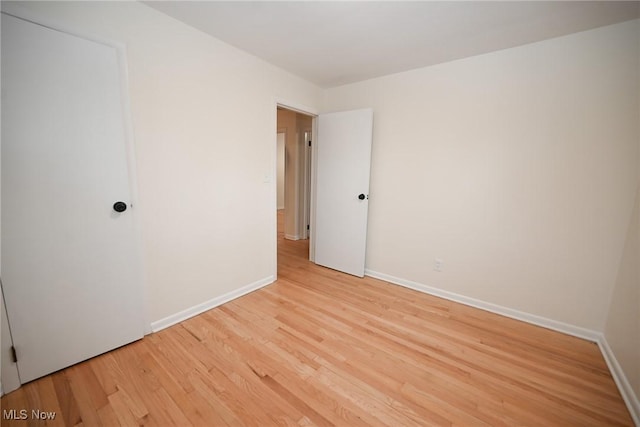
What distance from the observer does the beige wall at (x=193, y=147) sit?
5.46 feet

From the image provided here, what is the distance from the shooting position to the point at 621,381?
1495 millimetres

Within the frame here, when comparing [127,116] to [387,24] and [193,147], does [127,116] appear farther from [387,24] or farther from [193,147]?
[387,24]

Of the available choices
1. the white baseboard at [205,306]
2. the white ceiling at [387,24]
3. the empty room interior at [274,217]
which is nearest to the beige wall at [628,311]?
the empty room interior at [274,217]

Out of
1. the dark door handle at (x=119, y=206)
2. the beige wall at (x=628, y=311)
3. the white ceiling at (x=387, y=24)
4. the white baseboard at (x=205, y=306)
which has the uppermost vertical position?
the white ceiling at (x=387, y=24)

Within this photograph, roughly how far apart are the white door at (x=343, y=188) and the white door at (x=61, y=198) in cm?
207

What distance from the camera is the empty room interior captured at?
134 centimetres

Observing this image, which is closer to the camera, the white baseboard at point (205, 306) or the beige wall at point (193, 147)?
the beige wall at point (193, 147)

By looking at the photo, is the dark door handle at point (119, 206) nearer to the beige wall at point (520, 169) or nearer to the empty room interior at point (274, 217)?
the empty room interior at point (274, 217)

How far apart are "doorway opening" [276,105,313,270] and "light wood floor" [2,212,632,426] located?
2254 mm

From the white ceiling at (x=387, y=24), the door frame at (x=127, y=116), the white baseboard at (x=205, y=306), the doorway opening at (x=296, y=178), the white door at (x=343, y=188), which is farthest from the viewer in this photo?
the doorway opening at (x=296, y=178)

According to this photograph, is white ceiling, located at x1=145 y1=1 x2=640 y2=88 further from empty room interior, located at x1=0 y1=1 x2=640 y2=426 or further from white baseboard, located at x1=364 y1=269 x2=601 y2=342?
white baseboard, located at x1=364 y1=269 x2=601 y2=342

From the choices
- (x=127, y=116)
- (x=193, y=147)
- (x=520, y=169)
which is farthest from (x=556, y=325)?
(x=127, y=116)

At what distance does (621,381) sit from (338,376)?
5.62 feet

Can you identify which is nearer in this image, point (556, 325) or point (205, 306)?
point (556, 325)
